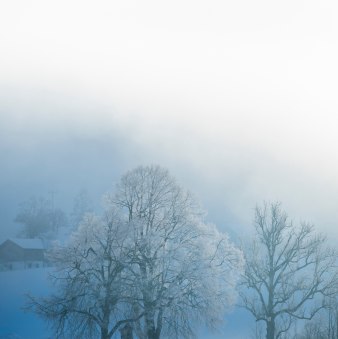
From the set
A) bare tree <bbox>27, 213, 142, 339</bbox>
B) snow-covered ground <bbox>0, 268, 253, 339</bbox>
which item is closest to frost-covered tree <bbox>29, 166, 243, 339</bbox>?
bare tree <bbox>27, 213, 142, 339</bbox>

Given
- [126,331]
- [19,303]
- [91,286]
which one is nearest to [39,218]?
[19,303]

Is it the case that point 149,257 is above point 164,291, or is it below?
above

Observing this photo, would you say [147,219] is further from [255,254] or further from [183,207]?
[255,254]

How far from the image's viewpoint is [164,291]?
31.4 metres

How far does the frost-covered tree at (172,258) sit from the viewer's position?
31.0 m

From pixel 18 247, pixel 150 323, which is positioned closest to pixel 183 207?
pixel 150 323

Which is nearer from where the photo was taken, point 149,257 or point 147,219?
point 149,257

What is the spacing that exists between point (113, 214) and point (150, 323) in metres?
7.99

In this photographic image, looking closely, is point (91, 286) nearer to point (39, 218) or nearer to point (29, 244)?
point (29, 244)

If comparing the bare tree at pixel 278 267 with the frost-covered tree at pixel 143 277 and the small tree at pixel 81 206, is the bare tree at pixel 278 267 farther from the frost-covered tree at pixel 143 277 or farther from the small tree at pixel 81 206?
the small tree at pixel 81 206

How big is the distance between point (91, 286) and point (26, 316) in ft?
89.0

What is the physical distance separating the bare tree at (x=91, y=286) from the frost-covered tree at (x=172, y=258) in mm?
1040

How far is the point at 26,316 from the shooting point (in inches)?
2092

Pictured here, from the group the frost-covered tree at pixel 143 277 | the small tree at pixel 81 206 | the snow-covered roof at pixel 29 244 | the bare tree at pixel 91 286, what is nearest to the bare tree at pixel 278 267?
the frost-covered tree at pixel 143 277
